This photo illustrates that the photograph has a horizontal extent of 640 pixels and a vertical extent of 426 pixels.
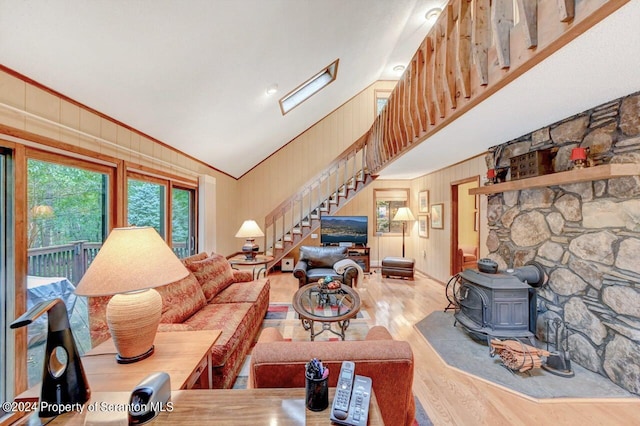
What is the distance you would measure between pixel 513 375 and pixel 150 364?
9.12 ft

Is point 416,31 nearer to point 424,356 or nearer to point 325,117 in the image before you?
point 325,117

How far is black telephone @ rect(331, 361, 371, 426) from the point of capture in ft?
2.86

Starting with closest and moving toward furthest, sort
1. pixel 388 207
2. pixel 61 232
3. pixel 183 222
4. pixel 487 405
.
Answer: pixel 487 405, pixel 61 232, pixel 183 222, pixel 388 207

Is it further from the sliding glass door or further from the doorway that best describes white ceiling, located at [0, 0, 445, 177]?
the doorway

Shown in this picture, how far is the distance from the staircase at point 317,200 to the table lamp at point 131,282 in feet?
13.6

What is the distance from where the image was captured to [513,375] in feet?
7.59

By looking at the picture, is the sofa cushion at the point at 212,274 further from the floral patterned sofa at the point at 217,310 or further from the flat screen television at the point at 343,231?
the flat screen television at the point at 343,231

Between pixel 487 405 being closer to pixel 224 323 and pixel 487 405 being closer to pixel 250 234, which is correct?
pixel 224 323

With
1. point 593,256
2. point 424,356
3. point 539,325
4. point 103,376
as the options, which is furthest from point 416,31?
point 103,376

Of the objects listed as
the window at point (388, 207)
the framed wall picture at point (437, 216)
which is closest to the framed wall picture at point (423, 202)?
the framed wall picture at point (437, 216)

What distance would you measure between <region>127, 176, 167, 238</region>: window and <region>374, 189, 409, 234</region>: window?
4.82 m

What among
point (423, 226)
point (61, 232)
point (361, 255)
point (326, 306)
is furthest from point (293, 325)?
point (423, 226)

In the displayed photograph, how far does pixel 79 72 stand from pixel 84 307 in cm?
186

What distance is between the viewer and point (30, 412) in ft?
3.21
